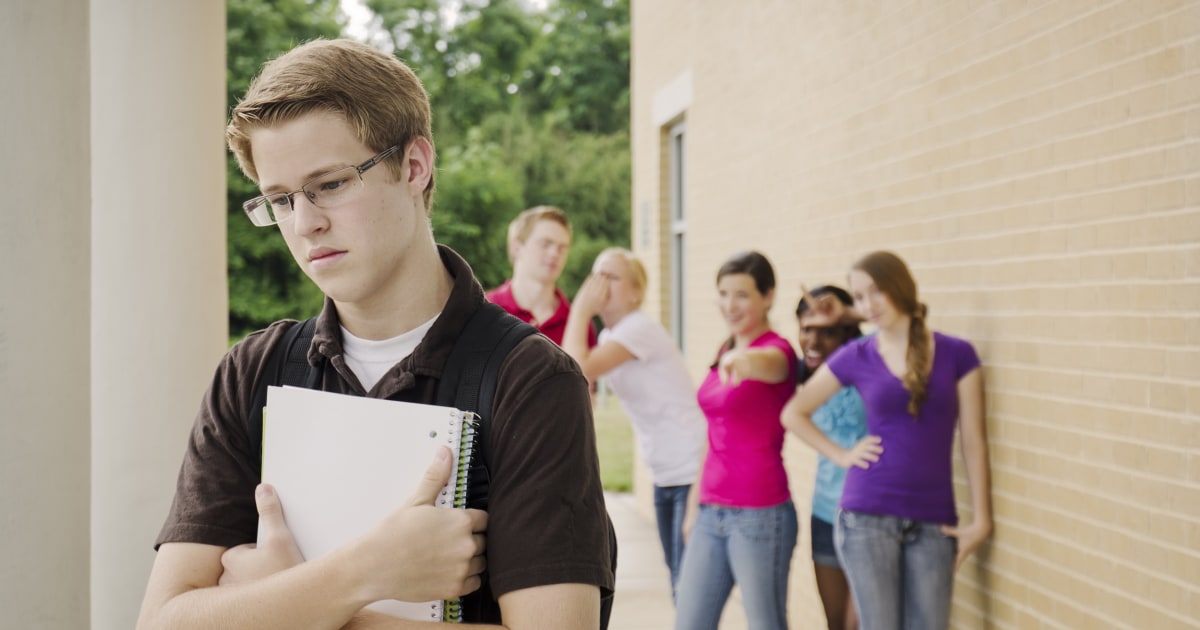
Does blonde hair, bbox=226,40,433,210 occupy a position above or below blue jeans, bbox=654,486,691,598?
above

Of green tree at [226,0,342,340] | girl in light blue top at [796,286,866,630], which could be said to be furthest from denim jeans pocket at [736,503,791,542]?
green tree at [226,0,342,340]

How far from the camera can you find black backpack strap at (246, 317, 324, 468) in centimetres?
172

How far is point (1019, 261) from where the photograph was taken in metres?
4.20

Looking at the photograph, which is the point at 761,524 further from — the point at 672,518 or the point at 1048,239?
the point at 1048,239

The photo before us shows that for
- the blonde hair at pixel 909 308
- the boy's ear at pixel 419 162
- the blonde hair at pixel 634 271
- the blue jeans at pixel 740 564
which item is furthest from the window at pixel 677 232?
the boy's ear at pixel 419 162

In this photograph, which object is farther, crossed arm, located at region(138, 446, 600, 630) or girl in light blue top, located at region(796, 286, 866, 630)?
girl in light blue top, located at region(796, 286, 866, 630)

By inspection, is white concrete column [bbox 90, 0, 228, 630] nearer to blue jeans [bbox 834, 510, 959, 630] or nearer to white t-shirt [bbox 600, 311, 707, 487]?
white t-shirt [bbox 600, 311, 707, 487]

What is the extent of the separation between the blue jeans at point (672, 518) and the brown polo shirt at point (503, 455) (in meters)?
3.90

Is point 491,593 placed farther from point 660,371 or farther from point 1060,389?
point 660,371

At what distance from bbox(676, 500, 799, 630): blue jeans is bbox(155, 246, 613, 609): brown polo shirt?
10.2 ft

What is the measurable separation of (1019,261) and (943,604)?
1401mm

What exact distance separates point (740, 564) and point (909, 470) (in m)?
0.83

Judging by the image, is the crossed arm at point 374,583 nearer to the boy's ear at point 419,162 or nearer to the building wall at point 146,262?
the boy's ear at point 419,162
